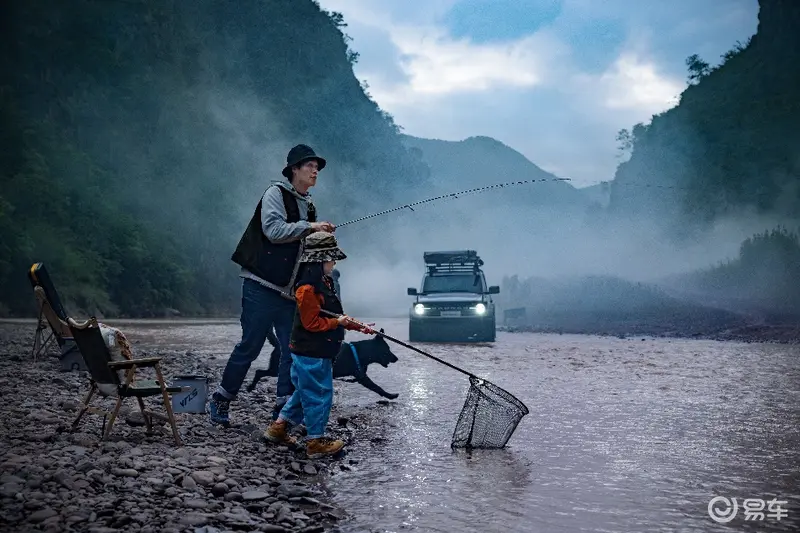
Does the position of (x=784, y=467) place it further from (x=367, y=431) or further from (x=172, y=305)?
(x=172, y=305)

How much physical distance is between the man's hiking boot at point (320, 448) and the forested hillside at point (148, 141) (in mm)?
24349

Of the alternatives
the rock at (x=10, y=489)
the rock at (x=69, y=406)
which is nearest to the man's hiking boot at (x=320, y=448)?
the rock at (x=10, y=489)

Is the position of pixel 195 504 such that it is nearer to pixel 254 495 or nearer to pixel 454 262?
pixel 254 495

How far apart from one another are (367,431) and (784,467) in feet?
12.3

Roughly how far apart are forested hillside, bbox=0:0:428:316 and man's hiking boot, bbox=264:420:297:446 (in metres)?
24.0

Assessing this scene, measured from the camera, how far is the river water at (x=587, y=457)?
4.54 metres

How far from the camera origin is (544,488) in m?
5.18

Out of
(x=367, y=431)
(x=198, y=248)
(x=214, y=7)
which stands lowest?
(x=367, y=431)

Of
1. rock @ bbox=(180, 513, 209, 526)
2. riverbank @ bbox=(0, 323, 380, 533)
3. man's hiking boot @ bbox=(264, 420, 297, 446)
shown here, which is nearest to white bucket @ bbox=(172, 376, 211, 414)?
riverbank @ bbox=(0, 323, 380, 533)

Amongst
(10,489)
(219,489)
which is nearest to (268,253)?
(219,489)

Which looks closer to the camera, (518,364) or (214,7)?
(518,364)

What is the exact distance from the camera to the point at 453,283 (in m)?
20.6

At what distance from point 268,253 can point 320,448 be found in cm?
175

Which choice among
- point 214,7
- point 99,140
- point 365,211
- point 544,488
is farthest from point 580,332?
point 214,7
